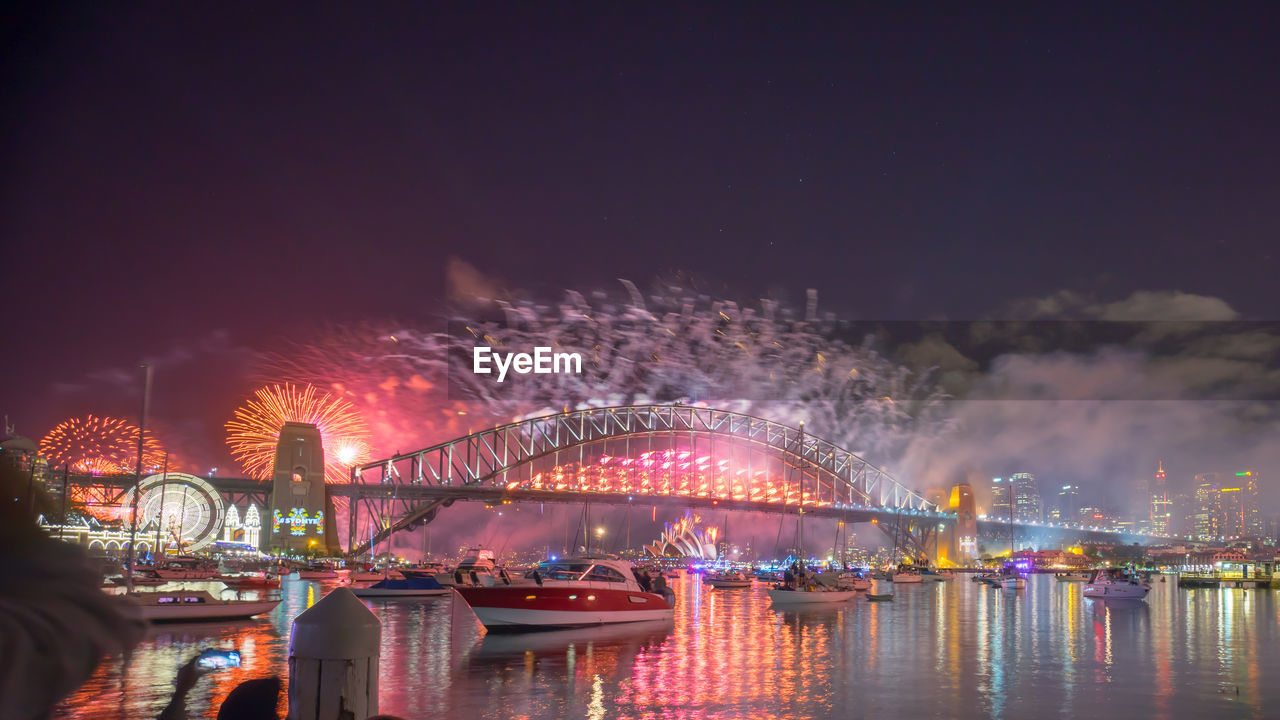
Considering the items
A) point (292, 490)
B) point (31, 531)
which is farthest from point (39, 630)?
point (292, 490)

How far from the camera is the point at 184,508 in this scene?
8656 cm

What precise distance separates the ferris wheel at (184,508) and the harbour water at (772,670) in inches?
2312

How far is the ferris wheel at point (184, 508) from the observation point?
86.1m

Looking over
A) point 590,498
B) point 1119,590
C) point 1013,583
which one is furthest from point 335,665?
point 590,498

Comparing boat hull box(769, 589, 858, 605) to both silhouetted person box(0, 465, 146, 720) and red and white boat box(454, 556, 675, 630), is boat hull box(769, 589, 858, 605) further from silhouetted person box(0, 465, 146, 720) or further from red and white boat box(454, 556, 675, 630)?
silhouetted person box(0, 465, 146, 720)

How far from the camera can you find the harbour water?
15.2m

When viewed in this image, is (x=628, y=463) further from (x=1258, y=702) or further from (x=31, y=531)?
(x=31, y=531)

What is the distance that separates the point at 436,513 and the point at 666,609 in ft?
227

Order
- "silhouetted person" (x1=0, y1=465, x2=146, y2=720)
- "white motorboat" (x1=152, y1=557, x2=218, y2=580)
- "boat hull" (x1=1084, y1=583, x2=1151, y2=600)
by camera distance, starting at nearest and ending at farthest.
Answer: "silhouetted person" (x1=0, y1=465, x2=146, y2=720), "white motorboat" (x1=152, y1=557, x2=218, y2=580), "boat hull" (x1=1084, y1=583, x2=1151, y2=600)

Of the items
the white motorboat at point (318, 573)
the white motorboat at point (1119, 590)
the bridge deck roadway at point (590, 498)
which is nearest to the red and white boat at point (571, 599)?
the white motorboat at point (1119, 590)

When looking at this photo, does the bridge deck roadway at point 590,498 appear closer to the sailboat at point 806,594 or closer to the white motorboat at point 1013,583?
the white motorboat at point 1013,583

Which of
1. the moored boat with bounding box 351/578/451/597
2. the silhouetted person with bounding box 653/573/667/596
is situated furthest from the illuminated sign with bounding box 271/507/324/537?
the silhouetted person with bounding box 653/573/667/596

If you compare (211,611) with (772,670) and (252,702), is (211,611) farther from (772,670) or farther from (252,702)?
(252,702)

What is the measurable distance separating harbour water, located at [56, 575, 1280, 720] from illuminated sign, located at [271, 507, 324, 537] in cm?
5718
